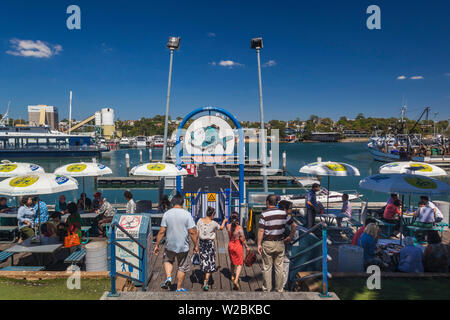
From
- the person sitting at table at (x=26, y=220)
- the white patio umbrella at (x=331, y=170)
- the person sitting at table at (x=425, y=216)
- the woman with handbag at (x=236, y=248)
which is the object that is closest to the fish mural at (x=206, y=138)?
the white patio umbrella at (x=331, y=170)

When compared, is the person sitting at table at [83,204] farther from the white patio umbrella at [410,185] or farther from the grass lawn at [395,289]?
the white patio umbrella at [410,185]

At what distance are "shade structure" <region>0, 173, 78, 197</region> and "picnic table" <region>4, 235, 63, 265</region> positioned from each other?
1142mm

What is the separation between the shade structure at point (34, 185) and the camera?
21.0 feet

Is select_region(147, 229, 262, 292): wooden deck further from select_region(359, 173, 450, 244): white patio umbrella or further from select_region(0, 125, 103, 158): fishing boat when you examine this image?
select_region(0, 125, 103, 158): fishing boat

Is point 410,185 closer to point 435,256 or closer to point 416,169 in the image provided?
point 435,256

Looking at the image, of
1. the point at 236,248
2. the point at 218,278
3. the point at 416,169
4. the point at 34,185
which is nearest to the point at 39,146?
the point at 34,185

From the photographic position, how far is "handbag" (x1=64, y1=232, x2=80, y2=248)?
7070 mm

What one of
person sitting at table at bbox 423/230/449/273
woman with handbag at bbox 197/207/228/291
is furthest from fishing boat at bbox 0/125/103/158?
person sitting at table at bbox 423/230/449/273

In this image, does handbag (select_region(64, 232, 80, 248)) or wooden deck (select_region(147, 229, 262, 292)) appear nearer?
wooden deck (select_region(147, 229, 262, 292))

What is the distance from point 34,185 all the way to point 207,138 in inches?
331

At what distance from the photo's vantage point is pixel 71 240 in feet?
23.4

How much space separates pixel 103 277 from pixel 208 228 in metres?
2.07

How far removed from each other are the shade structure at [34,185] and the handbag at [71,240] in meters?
1.14
